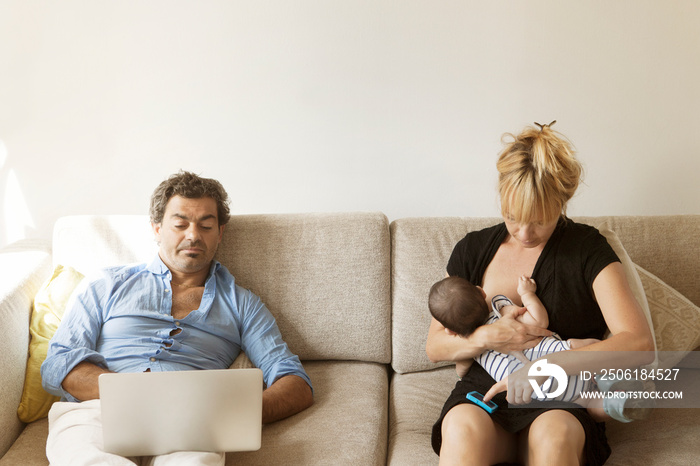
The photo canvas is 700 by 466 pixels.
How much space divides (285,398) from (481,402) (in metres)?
0.59

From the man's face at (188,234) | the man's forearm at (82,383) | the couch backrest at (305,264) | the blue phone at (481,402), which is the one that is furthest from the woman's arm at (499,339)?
the man's forearm at (82,383)

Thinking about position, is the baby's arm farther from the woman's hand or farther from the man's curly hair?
the man's curly hair

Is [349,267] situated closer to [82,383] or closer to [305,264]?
[305,264]

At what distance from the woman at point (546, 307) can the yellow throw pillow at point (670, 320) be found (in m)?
0.35

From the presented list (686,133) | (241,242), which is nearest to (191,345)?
(241,242)

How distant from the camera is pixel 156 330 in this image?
2.06m

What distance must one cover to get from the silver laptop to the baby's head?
1.81ft

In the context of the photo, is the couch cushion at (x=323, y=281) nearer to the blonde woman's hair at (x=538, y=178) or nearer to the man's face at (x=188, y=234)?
the man's face at (x=188, y=234)

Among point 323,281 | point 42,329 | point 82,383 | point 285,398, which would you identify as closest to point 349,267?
point 323,281

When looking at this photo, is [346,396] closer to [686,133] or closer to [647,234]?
[647,234]

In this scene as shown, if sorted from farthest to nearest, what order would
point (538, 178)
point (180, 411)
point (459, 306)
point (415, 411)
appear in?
point (415, 411), point (459, 306), point (538, 178), point (180, 411)

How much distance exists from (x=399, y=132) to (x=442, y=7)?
1.65ft

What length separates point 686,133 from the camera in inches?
100

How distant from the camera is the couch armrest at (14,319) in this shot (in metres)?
1.87
